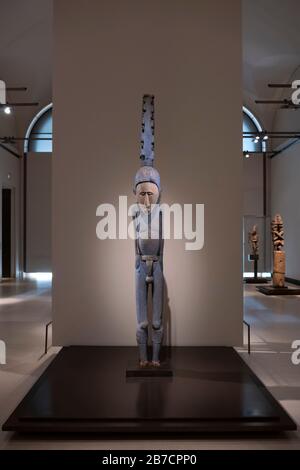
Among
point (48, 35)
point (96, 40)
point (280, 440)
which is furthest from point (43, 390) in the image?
point (48, 35)

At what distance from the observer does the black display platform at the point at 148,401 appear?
11.1 feet

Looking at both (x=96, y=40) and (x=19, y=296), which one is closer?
(x=96, y=40)

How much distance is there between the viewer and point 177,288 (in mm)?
6020

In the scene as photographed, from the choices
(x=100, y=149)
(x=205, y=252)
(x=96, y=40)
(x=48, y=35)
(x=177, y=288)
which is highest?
(x=48, y=35)

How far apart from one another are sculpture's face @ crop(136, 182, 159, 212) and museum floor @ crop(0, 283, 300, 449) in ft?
7.06

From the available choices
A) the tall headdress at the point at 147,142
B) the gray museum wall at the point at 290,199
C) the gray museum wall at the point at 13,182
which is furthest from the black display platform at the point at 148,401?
the gray museum wall at the point at 13,182

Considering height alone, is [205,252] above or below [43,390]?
above

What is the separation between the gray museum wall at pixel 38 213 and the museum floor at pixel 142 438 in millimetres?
5463

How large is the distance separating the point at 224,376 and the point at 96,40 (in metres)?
4.51

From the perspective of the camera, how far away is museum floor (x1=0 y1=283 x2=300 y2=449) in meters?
3.27

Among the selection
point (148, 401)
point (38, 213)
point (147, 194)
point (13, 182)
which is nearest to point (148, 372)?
point (148, 401)

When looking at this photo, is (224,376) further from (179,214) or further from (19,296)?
(19,296)

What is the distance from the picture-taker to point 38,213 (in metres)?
17.1

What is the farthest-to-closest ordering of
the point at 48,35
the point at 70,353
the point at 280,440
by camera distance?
the point at 48,35 → the point at 70,353 → the point at 280,440
